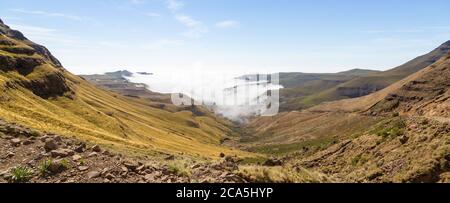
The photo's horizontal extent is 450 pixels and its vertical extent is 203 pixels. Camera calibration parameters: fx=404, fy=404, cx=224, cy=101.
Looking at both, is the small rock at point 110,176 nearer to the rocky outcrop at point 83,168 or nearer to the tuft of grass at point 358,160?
the rocky outcrop at point 83,168

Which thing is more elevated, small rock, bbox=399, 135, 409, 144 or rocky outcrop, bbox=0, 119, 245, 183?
rocky outcrop, bbox=0, 119, 245, 183

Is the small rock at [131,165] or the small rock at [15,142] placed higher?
the small rock at [15,142]

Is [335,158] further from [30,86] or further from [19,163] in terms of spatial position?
[30,86]

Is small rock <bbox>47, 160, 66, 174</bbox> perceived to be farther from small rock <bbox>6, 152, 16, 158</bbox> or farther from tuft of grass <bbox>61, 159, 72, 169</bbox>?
small rock <bbox>6, 152, 16, 158</bbox>

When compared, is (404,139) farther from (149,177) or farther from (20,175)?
(20,175)

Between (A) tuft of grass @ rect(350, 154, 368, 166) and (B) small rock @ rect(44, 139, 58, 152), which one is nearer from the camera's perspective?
(B) small rock @ rect(44, 139, 58, 152)

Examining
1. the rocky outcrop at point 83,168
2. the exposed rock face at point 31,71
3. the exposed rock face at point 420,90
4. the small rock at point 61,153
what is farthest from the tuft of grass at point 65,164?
the exposed rock face at point 420,90

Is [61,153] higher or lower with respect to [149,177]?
higher

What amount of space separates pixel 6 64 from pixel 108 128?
37.9 meters

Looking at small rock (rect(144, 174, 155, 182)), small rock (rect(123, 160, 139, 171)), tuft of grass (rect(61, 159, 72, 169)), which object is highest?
tuft of grass (rect(61, 159, 72, 169))

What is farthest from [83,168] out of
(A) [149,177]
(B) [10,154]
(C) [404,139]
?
(C) [404,139]

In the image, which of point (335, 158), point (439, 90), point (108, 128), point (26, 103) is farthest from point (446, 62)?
point (26, 103)

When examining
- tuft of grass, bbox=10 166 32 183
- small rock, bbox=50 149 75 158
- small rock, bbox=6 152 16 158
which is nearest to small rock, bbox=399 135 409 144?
small rock, bbox=50 149 75 158

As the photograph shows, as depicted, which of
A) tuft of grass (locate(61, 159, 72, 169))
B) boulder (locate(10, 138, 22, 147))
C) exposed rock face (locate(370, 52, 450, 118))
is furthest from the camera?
exposed rock face (locate(370, 52, 450, 118))
